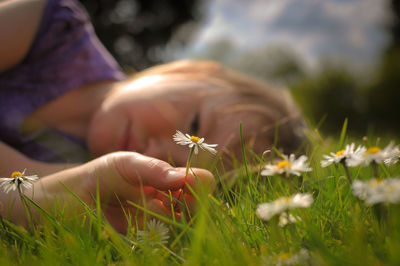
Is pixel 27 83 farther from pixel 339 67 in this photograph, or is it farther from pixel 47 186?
pixel 339 67

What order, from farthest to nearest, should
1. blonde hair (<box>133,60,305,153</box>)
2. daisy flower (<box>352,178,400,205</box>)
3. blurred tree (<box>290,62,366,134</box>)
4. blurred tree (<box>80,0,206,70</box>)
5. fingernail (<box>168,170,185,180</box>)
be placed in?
blurred tree (<box>80,0,206,70</box>) < blurred tree (<box>290,62,366,134</box>) < blonde hair (<box>133,60,305,153</box>) < fingernail (<box>168,170,185,180</box>) < daisy flower (<box>352,178,400,205</box>)

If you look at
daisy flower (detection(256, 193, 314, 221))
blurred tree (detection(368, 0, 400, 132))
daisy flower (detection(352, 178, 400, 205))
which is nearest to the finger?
daisy flower (detection(256, 193, 314, 221))

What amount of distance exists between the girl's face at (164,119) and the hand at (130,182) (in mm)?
637

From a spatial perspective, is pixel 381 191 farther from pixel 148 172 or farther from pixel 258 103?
pixel 258 103

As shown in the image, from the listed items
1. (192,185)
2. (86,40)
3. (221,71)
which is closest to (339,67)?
(221,71)

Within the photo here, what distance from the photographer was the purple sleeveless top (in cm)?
165

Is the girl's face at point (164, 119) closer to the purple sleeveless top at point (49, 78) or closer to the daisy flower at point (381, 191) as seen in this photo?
the purple sleeveless top at point (49, 78)

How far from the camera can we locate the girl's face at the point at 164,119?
1.45 meters

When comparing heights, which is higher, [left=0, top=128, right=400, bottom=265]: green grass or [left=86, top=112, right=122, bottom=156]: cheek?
[left=0, top=128, right=400, bottom=265]: green grass

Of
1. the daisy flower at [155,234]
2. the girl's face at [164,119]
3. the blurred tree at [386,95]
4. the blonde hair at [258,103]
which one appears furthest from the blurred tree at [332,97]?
the daisy flower at [155,234]

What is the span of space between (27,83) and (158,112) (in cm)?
79

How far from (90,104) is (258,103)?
3.23ft

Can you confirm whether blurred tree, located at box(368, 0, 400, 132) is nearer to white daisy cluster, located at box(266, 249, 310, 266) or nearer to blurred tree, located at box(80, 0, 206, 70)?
white daisy cluster, located at box(266, 249, 310, 266)

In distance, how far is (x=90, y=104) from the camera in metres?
1.88
